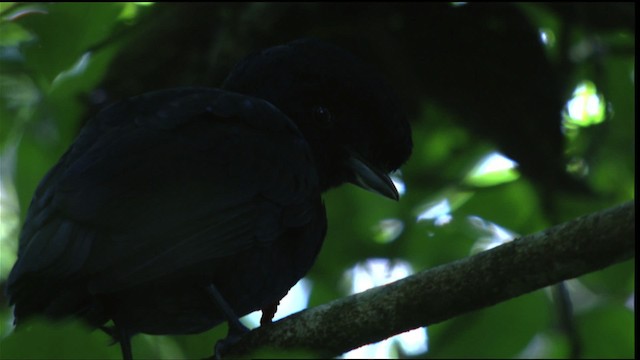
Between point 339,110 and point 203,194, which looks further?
point 339,110

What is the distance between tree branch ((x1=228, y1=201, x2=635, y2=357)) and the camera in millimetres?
2559

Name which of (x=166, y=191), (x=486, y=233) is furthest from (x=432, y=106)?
(x=166, y=191)

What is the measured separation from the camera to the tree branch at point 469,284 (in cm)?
256

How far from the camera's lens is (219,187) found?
321 cm

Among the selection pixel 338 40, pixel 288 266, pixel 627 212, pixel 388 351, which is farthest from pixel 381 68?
pixel 627 212

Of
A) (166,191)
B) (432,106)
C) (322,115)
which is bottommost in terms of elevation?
(166,191)

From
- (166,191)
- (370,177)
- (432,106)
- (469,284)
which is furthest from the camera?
(432,106)

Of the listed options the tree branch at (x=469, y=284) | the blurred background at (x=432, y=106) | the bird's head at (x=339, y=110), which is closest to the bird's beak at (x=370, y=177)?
the bird's head at (x=339, y=110)

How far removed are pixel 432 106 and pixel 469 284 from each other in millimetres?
2123

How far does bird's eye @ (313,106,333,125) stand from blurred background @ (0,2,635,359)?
2.09 ft

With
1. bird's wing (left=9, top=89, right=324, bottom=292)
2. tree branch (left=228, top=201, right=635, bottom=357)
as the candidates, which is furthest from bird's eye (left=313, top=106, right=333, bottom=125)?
tree branch (left=228, top=201, right=635, bottom=357)

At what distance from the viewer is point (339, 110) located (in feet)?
12.5

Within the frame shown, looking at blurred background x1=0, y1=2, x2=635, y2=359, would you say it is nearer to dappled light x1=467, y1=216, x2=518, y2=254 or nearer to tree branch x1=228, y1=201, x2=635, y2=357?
dappled light x1=467, y1=216, x2=518, y2=254

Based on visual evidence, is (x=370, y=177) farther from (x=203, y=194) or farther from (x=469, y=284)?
(x=469, y=284)
